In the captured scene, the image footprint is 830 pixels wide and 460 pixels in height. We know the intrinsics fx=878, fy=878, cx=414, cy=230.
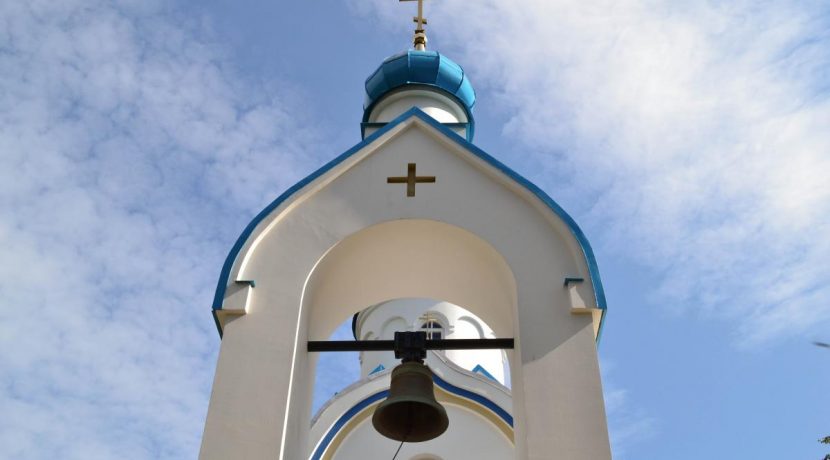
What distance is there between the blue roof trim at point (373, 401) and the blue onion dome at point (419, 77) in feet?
10.1

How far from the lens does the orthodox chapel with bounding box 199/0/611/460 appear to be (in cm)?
395

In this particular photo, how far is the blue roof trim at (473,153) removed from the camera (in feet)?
14.3

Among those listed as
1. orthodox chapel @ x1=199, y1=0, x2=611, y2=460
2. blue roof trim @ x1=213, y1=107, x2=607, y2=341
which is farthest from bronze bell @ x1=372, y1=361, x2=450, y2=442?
blue roof trim @ x1=213, y1=107, x2=607, y2=341

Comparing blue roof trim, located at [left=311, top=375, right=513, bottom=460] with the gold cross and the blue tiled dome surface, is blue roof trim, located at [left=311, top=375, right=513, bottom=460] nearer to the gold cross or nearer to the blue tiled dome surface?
the blue tiled dome surface

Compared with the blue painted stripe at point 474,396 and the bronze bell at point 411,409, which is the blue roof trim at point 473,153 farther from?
the blue painted stripe at point 474,396

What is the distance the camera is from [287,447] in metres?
3.96

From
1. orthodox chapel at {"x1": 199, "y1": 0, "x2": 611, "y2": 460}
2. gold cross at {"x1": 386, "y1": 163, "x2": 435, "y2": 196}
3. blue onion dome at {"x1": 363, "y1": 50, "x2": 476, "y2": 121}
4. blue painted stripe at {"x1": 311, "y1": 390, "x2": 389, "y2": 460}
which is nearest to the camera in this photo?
orthodox chapel at {"x1": 199, "y1": 0, "x2": 611, "y2": 460}

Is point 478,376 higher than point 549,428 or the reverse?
higher

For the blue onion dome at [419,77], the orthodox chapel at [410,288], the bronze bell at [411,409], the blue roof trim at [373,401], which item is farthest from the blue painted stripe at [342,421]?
the bronze bell at [411,409]

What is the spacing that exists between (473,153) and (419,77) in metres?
3.96

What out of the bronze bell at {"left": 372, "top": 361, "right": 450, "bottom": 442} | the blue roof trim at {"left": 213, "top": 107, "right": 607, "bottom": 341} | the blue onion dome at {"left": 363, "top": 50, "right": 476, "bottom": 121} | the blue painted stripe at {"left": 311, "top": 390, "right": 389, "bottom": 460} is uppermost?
the blue onion dome at {"left": 363, "top": 50, "right": 476, "bottom": 121}

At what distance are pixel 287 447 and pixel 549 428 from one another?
118cm

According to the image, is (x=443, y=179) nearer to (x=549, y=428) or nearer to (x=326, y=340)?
(x=326, y=340)

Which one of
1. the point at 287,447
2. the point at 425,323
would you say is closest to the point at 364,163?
the point at 287,447
